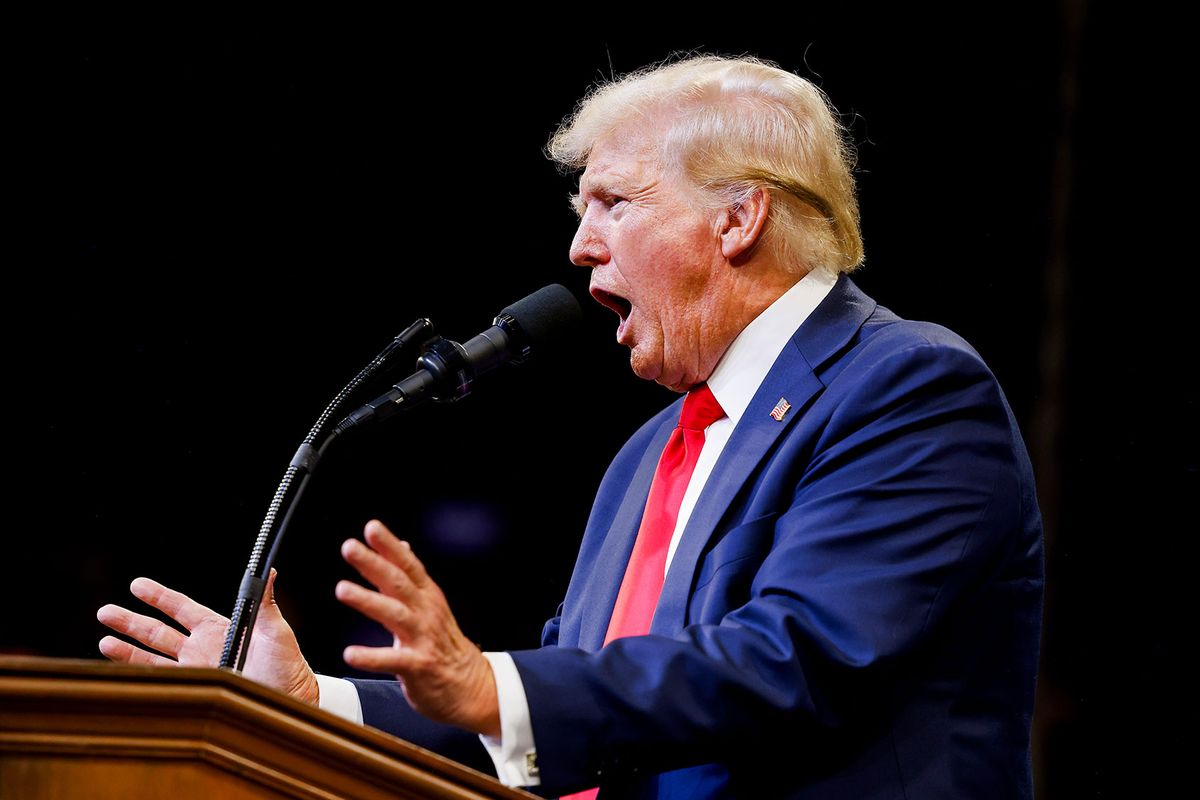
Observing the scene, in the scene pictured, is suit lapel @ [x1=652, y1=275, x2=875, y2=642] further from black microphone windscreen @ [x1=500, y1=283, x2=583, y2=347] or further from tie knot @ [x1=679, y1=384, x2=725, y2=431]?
black microphone windscreen @ [x1=500, y1=283, x2=583, y2=347]

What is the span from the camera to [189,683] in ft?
3.72

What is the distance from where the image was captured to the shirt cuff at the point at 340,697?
6.95 ft

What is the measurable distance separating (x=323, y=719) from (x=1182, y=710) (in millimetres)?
2829

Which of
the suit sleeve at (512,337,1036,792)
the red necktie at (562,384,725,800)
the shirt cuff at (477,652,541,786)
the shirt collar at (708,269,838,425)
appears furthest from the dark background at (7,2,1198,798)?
the shirt cuff at (477,652,541,786)

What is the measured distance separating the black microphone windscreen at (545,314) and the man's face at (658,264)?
0.25m

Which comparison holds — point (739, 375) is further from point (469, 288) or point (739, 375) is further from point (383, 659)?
point (469, 288)

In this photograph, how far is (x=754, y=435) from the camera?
78.0 inches

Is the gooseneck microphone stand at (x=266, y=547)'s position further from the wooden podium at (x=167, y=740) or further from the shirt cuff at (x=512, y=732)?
the wooden podium at (x=167, y=740)

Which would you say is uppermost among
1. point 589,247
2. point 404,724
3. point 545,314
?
point 589,247

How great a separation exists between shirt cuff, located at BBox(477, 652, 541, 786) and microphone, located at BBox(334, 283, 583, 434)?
0.49 meters

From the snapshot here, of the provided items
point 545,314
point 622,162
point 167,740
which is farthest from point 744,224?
point 167,740

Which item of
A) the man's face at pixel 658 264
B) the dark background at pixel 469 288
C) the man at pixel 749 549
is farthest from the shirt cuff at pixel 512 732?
the dark background at pixel 469 288

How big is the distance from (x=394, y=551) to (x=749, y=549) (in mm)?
706

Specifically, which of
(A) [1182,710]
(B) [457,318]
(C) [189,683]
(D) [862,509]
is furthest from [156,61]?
(A) [1182,710]
